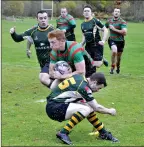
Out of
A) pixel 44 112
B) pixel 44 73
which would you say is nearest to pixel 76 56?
pixel 44 112

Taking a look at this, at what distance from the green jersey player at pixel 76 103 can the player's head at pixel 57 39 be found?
896 millimetres

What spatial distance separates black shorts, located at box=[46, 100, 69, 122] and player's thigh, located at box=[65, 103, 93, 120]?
0.06 m

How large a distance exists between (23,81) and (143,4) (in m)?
22.7

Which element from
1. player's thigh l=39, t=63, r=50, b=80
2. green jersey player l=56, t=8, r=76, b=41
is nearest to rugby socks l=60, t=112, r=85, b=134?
player's thigh l=39, t=63, r=50, b=80

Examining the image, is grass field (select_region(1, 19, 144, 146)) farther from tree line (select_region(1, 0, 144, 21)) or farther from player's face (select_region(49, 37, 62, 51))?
tree line (select_region(1, 0, 144, 21))

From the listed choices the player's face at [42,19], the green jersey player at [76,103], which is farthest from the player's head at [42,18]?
the green jersey player at [76,103]

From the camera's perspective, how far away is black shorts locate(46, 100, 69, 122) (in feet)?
22.9

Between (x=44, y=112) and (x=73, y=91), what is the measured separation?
2.46 meters

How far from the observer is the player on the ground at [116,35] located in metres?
15.1

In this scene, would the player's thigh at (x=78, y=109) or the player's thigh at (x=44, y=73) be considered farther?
the player's thigh at (x=44, y=73)

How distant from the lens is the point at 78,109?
6.89 metres

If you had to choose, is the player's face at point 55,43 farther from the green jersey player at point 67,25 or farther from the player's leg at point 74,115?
the green jersey player at point 67,25

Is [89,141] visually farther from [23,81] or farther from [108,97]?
[23,81]

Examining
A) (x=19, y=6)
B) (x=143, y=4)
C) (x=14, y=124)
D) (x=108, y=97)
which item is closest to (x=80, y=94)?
(x=14, y=124)
